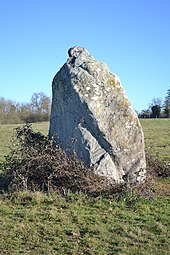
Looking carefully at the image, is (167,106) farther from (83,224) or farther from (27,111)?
(83,224)

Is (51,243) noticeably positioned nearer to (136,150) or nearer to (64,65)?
(136,150)

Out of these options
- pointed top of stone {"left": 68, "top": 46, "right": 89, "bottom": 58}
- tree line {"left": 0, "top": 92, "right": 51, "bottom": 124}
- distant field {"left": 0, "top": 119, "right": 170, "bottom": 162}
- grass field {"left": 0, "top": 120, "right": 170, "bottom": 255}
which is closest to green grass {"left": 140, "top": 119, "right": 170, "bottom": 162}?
distant field {"left": 0, "top": 119, "right": 170, "bottom": 162}

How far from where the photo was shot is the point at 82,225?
7520mm

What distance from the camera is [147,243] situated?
21.9 feet

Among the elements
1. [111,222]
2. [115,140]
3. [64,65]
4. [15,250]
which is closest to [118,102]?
[115,140]

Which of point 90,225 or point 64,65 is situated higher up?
point 64,65

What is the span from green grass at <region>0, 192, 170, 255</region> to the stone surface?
4.75ft

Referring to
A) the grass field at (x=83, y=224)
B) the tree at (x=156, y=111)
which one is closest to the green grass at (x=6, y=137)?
the grass field at (x=83, y=224)

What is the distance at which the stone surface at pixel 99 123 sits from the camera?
1054cm

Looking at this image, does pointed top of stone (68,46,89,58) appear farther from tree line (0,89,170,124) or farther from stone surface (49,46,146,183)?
tree line (0,89,170,124)

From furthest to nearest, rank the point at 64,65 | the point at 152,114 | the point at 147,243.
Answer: the point at 152,114, the point at 64,65, the point at 147,243

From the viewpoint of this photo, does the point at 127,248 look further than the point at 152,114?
No

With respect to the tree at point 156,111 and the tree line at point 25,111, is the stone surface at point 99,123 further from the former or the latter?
the tree at point 156,111

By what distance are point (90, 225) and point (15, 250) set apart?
5.58ft
